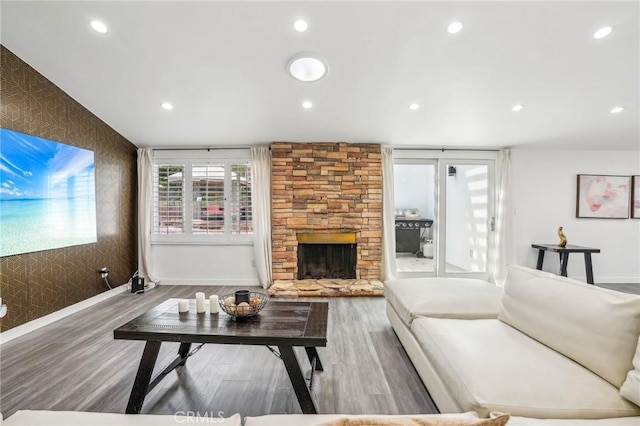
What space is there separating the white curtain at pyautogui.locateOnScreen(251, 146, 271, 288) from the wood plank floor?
1.80 m

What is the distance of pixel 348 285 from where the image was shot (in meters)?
4.15

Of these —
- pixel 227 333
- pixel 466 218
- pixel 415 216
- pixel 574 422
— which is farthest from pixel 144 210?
pixel 466 218

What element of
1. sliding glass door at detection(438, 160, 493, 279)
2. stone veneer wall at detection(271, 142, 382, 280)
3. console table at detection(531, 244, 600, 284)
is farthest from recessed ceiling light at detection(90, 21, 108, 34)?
console table at detection(531, 244, 600, 284)

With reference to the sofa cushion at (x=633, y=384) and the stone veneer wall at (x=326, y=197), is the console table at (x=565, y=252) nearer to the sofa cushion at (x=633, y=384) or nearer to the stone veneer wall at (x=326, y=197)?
the stone veneer wall at (x=326, y=197)

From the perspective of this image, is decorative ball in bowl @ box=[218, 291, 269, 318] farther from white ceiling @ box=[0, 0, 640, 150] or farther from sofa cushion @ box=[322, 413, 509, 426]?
white ceiling @ box=[0, 0, 640, 150]

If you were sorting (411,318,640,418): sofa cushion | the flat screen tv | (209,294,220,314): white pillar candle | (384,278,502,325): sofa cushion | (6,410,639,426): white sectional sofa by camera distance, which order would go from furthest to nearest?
the flat screen tv < (384,278,502,325): sofa cushion < (209,294,220,314): white pillar candle < (411,318,640,418): sofa cushion < (6,410,639,426): white sectional sofa

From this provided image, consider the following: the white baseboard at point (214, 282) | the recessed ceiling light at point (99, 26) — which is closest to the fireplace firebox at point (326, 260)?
the white baseboard at point (214, 282)

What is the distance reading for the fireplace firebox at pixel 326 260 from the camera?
179 inches

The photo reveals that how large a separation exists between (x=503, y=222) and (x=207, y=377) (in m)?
4.57

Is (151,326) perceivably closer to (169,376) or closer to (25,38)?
(169,376)

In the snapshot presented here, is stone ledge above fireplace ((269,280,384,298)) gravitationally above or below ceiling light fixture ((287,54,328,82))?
below

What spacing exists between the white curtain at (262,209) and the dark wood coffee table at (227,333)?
2.41 m

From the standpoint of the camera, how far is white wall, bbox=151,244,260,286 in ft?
15.0

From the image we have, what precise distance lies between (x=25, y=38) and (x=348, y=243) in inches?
166
